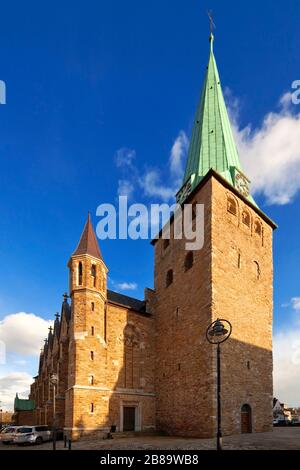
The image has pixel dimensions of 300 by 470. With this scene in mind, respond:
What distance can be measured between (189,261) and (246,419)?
11183 mm

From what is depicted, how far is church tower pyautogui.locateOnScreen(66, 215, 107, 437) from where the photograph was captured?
23.3 metres

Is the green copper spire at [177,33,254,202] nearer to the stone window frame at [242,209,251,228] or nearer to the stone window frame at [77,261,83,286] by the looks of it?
the stone window frame at [242,209,251,228]

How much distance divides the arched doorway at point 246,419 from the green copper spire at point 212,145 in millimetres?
16299

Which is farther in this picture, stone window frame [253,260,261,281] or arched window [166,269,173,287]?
arched window [166,269,173,287]

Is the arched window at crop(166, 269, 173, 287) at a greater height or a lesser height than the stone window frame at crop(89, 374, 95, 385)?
greater

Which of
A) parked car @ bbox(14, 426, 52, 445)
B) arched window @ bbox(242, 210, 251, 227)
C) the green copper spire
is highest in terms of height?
the green copper spire

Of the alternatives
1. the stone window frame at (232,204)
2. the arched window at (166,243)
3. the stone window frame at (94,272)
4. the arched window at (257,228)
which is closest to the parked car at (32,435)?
the stone window frame at (94,272)

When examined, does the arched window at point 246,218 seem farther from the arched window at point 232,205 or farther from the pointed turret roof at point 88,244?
the pointed turret roof at point 88,244

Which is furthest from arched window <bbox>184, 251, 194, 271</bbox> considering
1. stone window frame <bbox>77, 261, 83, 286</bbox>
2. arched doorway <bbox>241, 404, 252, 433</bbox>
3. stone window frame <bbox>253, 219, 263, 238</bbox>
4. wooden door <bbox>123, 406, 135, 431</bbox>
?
wooden door <bbox>123, 406, 135, 431</bbox>

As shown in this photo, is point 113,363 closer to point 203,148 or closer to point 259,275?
point 259,275

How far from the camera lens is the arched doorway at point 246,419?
22.7 metres

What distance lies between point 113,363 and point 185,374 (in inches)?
224

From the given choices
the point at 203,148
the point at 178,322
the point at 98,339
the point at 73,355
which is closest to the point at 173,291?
the point at 178,322

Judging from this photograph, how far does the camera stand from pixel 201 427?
70.8 feet
